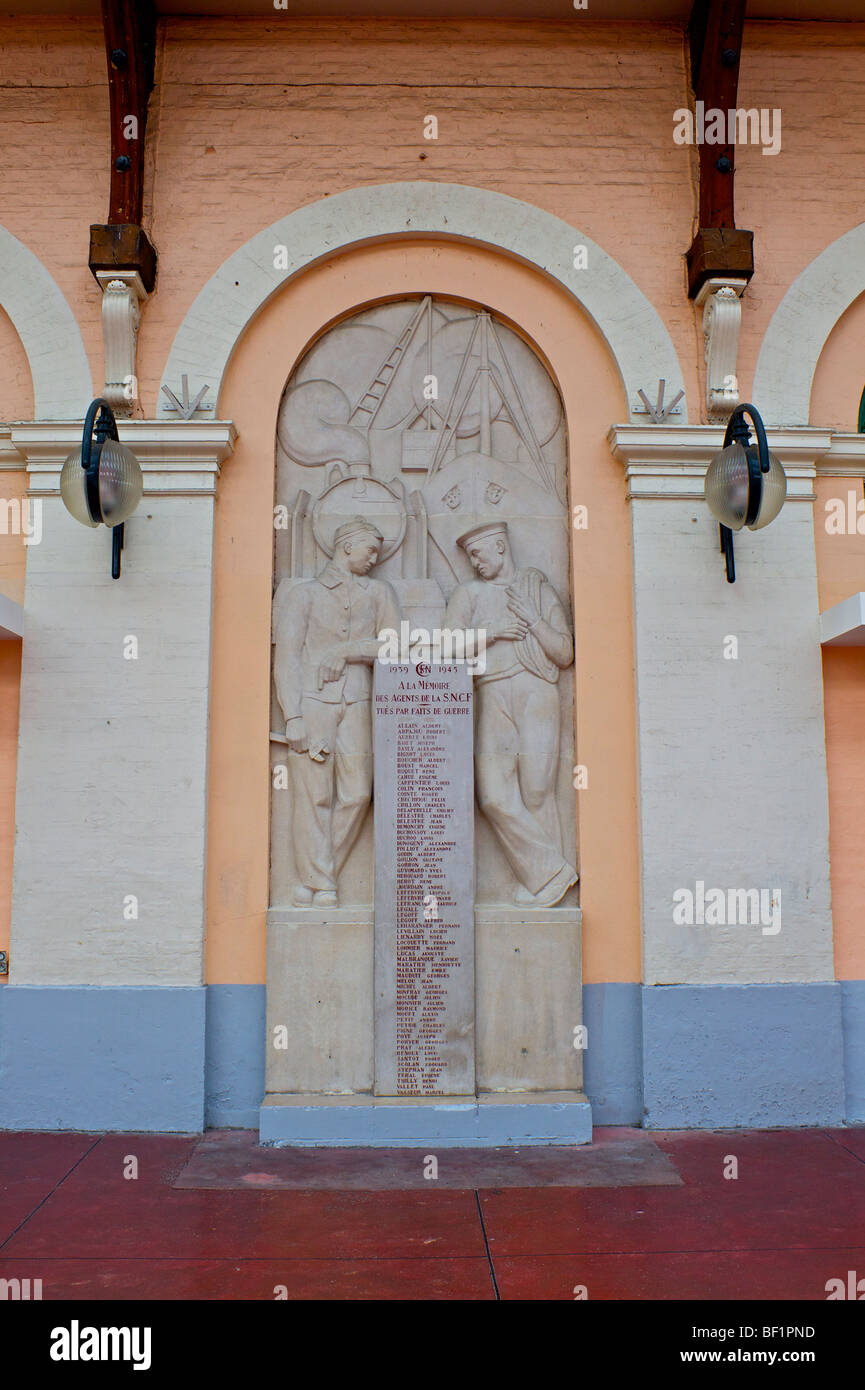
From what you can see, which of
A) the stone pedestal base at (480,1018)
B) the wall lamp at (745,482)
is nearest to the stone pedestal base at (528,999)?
the stone pedestal base at (480,1018)

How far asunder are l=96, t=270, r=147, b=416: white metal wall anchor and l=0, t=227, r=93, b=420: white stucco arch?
247 millimetres

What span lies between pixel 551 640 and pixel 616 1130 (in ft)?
10.6

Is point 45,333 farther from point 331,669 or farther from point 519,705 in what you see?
point 519,705

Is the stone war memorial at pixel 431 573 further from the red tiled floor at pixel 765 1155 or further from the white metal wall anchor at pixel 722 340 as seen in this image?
the red tiled floor at pixel 765 1155

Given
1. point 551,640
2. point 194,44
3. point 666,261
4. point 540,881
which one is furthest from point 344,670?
point 194,44

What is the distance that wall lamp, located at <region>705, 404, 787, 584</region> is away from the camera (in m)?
6.52

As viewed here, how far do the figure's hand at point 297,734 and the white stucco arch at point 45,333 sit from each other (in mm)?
2580

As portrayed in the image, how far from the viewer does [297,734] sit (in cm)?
720

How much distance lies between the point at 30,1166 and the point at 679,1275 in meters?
3.70

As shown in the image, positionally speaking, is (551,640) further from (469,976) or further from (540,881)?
(469,976)

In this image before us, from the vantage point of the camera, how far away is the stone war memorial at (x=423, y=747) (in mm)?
6824

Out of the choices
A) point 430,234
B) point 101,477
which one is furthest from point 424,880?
point 430,234

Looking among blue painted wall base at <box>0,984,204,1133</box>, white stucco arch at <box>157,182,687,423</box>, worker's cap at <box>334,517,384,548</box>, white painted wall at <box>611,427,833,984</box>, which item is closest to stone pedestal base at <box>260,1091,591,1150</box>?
blue painted wall base at <box>0,984,204,1133</box>

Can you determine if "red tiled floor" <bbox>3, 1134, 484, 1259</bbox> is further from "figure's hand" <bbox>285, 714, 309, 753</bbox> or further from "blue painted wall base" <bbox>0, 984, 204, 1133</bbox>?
"figure's hand" <bbox>285, 714, 309, 753</bbox>
